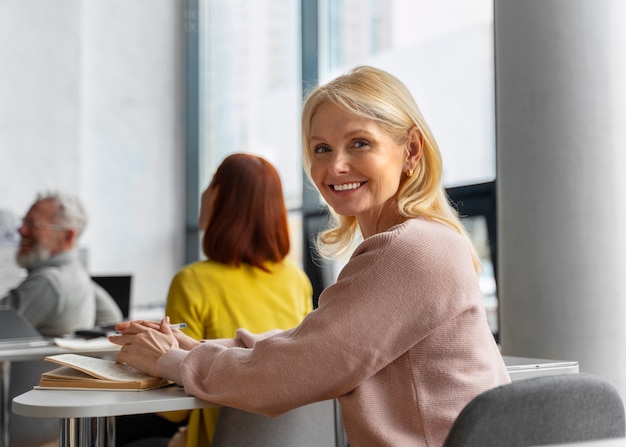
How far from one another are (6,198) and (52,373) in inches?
199

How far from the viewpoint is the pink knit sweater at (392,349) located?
153 cm

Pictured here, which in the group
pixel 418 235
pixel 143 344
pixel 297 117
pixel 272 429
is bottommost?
pixel 272 429

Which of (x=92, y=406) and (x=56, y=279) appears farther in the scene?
(x=56, y=279)

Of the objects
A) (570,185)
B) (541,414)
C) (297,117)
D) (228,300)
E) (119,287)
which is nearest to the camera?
(541,414)

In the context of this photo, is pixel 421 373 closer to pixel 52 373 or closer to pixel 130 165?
pixel 52 373

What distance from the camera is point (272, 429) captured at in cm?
209

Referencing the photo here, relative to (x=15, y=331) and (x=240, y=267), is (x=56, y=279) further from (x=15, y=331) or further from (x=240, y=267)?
(x=240, y=267)

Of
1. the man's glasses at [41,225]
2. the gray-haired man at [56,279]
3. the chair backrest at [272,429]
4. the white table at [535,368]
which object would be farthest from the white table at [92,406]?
the man's glasses at [41,225]

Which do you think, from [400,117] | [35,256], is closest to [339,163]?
[400,117]

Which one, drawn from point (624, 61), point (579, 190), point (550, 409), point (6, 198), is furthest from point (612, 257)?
point (6, 198)

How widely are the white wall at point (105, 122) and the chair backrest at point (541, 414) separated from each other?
19.1 feet

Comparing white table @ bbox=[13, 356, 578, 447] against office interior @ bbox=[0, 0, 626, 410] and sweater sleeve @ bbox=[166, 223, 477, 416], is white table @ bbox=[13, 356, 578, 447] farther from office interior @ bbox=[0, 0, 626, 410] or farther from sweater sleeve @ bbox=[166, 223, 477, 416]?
office interior @ bbox=[0, 0, 626, 410]

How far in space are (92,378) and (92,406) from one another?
0.71 feet

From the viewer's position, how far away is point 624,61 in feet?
7.95
